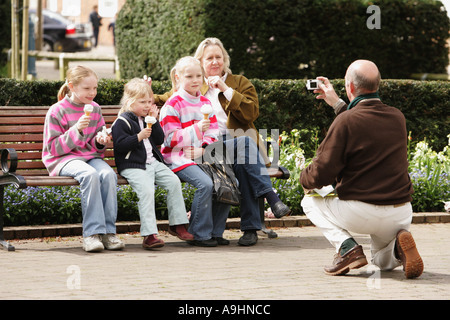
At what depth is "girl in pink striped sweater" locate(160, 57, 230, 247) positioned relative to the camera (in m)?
6.38

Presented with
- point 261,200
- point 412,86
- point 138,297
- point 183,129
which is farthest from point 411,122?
point 138,297

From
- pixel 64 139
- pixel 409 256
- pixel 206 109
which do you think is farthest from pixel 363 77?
pixel 64 139

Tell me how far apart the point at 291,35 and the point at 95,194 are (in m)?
6.02

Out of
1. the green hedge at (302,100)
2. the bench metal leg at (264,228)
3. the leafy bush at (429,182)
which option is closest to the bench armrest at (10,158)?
the green hedge at (302,100)

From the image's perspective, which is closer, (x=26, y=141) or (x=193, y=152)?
(x=193, y=152)

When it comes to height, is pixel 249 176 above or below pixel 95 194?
above

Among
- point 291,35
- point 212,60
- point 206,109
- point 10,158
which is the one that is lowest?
point 10,158

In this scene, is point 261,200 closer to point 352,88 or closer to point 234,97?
point 234,97

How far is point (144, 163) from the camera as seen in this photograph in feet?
21.0

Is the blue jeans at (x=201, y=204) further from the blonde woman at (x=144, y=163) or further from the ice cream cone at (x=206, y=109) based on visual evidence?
the ice cream cone at (x=206, y=109)

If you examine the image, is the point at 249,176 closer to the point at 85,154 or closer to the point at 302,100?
the point at 85,154

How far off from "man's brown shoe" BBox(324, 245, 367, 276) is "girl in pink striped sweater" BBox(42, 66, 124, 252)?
171 centimetres

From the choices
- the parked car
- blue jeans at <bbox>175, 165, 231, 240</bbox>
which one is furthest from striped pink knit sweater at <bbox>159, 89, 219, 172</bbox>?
the parked car

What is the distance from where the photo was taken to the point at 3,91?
809 centimetres
